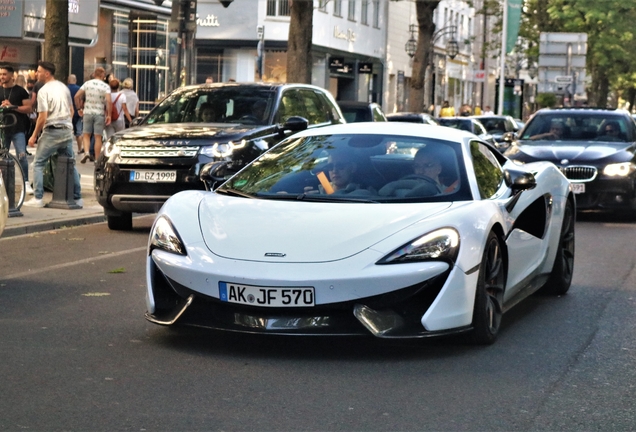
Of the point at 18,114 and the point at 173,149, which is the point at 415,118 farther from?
the point at 173,149

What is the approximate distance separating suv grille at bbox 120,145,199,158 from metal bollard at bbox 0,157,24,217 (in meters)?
1.64

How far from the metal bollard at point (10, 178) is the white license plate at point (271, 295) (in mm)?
8638

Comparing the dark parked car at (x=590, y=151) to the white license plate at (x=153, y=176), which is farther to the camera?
the dark parked car at (x=590, y=151)

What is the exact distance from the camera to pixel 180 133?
14.1 m

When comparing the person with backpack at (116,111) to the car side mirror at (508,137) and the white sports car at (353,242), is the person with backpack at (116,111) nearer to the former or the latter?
the car side mirror at (508,137)

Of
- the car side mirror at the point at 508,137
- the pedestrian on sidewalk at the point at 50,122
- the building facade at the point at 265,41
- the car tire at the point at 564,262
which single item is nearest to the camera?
the car tire at the point at 564,262

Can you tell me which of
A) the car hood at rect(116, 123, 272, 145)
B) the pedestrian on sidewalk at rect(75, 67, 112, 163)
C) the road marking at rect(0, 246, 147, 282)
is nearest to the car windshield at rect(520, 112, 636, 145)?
the car hood at rect(116, 123, 272, 145)

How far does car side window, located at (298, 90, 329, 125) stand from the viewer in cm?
1662

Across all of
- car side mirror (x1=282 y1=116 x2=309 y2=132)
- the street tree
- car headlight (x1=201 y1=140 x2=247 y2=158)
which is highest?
the street tree

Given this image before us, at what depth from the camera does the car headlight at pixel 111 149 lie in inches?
555

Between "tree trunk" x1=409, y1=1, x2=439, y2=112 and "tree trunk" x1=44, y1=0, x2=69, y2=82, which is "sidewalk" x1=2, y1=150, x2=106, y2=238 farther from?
"tree trunk" x1=409, y1=1, x2=439, y2=112

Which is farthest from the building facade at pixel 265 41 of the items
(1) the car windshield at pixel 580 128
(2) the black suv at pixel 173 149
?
(2) the black suv at pixel 173 149

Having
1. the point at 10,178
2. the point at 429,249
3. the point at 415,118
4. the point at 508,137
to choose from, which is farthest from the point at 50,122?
the point at 415,118

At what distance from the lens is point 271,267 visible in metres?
6.64
